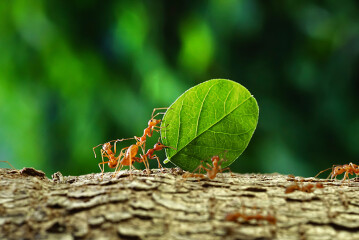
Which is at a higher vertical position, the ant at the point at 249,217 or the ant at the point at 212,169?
the ant at the point at 212,169

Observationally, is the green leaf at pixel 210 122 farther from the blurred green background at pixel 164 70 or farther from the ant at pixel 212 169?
the blurred green background at pixel 164 70

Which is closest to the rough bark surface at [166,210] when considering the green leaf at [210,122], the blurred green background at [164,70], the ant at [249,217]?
the ant at [249,217]

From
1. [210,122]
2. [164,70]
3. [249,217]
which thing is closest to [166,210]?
[249,217]

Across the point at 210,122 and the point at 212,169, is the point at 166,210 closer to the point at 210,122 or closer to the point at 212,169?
the point at 212,169

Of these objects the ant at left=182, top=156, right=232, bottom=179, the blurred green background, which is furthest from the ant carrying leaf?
the blurred green background

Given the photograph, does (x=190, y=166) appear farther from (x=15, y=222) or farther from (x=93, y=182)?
(x=15, y=222)

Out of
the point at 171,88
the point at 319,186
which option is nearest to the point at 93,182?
the point at 319,186

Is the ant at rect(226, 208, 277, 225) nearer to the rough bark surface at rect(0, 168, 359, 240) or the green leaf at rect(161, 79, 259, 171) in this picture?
the rough bark surface at rect(0, 168, 359, 240)

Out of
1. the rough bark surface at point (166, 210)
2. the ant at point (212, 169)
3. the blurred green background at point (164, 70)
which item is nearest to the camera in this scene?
the rough bark surface at point (166, 210)
